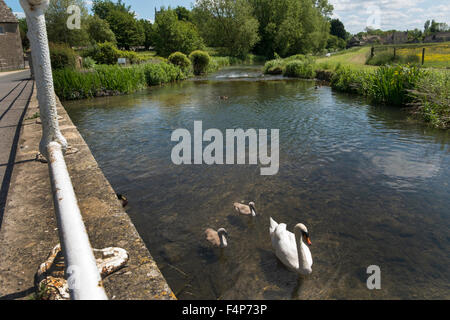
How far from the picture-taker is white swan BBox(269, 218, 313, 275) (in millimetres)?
3707

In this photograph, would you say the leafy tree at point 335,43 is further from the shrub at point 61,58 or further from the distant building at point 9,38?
the shrub at point 61,58

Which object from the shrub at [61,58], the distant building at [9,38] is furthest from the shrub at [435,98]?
the distant building at [9,38]

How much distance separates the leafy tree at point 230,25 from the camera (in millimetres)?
57375

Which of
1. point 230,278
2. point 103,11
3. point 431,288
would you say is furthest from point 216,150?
point 103,11

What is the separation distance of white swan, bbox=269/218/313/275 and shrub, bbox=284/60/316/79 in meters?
25.9

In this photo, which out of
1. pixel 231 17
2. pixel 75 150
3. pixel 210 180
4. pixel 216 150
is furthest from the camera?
pixel 231 17

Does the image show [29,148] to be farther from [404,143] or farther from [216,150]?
[404,143]

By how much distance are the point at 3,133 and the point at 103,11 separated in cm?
8855

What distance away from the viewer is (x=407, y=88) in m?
13.1

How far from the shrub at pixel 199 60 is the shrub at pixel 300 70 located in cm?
962

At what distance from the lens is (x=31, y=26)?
9.38 feet

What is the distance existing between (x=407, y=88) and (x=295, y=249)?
12251 mm

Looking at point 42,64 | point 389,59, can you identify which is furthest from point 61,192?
point 389,59

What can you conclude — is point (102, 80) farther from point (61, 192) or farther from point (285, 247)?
point (61, 192)
